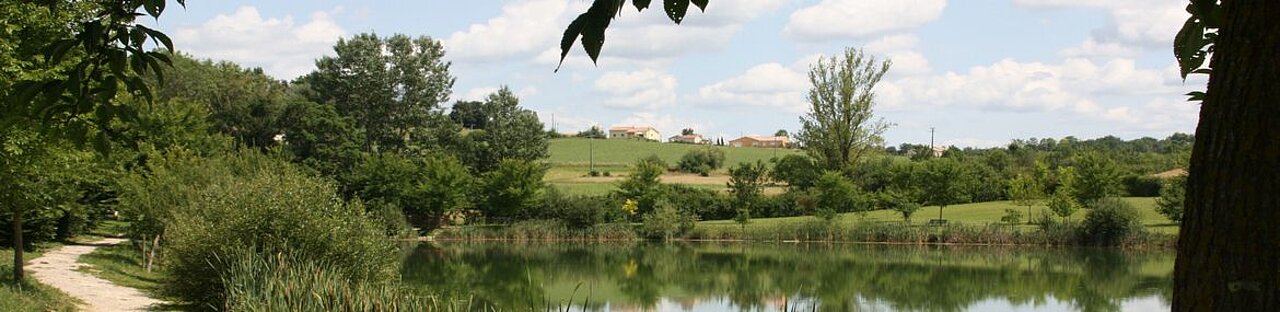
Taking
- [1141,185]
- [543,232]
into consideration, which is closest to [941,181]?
[1141,185]

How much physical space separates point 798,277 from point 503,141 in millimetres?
29828

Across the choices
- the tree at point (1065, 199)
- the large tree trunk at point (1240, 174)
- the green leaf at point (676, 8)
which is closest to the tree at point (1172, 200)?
the tree at point (1065, 199)

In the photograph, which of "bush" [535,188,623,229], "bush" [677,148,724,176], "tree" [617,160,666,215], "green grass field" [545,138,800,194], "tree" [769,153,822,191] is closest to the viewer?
"bush" [535,188,623,229]

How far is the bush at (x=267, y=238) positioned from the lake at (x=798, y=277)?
3.37 meters

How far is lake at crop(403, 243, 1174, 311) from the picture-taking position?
90.9 feet

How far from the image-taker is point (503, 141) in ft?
198

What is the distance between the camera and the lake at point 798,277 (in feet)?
90.9

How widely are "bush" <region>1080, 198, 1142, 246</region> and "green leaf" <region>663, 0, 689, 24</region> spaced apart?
1738 inches

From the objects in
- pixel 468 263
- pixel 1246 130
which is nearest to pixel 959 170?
pixel 468 263

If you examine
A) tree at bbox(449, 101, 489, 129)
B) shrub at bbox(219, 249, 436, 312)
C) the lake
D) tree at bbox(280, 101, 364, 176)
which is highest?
tree at bbox(449, 101, 489, 129)

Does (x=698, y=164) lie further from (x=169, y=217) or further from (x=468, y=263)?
(x=169, y=217)

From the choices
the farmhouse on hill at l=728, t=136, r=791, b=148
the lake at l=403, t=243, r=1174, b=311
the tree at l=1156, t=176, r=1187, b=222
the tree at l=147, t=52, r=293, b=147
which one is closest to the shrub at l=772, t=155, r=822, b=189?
the lake at l=403, t=243, r=1174, b=311

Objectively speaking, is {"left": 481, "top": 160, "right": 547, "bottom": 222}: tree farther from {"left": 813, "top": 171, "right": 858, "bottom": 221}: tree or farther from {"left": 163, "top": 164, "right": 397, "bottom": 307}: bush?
{"left": 163, "top": 164, "right": 397, "bottom": 307}: bush

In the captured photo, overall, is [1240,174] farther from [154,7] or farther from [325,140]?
[325,140]
